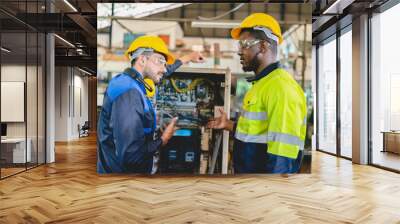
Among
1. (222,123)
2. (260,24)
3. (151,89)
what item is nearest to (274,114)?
(222,123)

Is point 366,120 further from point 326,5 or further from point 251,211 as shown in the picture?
point 251,211

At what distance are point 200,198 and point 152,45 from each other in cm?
266

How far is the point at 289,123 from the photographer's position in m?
6.52

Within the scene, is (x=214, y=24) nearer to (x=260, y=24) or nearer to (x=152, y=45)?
(x=260, y=24)

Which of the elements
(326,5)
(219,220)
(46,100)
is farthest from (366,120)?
(46,100)

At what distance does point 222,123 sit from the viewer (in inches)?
258

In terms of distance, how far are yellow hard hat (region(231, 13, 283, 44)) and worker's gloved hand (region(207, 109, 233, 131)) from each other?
4.15 feet

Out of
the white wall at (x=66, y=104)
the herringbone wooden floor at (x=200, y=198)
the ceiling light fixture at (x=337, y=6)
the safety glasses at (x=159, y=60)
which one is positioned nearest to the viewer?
the herringbone wooden floor at (x=200, y=198)

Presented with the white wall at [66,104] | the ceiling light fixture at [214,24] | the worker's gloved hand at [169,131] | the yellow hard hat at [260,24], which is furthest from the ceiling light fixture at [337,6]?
the white wall at [66,104]

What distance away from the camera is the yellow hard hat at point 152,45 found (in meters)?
6.47

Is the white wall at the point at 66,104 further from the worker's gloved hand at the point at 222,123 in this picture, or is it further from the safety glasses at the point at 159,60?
the worker's gloved hand at the point at 222,123

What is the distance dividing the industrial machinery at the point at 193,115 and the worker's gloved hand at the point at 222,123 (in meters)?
0.07

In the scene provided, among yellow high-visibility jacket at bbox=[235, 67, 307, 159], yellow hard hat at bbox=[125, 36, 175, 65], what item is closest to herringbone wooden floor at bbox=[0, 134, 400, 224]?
yellow high-visibility jacket at bbox=[235, 67, 307, 159]

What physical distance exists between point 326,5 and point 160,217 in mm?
5214
